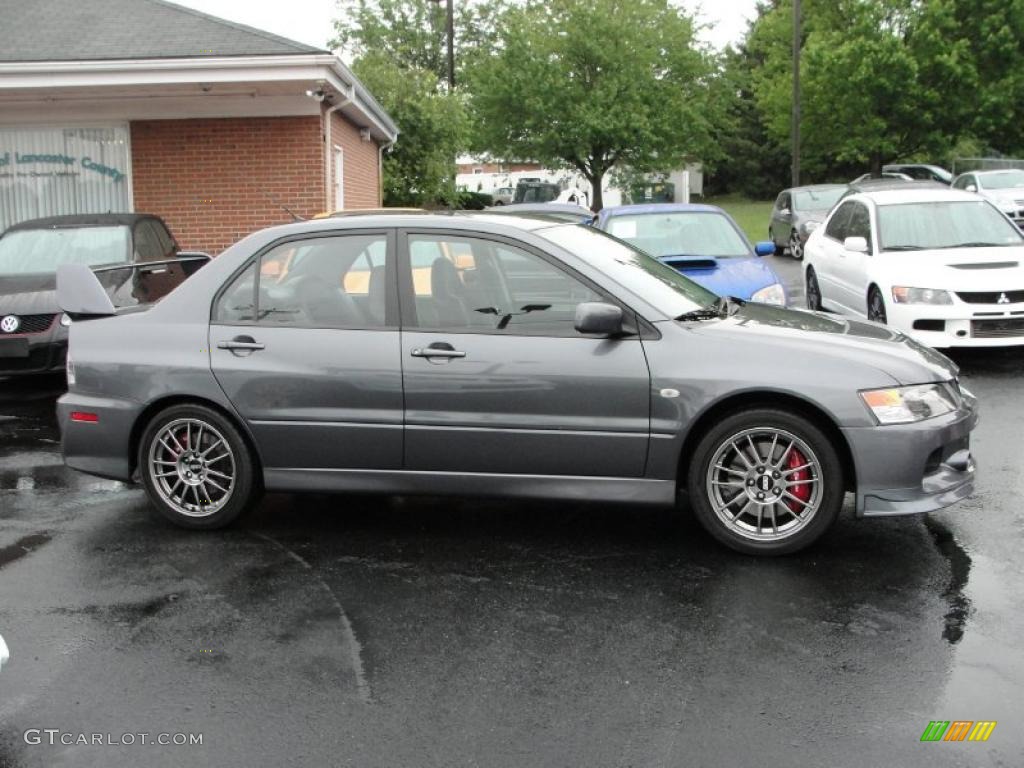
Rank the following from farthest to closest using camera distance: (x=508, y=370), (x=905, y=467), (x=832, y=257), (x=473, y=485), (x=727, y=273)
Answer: (x=832, y=257) → (x=727, y=273) → (x=473, y=485) → (x=508, y=370) → (x=905, y=467)

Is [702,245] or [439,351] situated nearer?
[439,351]

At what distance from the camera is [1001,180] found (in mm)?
25672

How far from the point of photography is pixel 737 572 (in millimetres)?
4844

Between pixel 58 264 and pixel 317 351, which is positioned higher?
pixel 58 264

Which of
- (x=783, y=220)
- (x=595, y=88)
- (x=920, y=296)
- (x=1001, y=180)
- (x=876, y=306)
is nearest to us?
(x=920, y=296)

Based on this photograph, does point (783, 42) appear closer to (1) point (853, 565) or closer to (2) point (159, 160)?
(2) point (159, 160)

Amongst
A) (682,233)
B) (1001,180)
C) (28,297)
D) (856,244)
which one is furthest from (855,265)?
(1001,180)

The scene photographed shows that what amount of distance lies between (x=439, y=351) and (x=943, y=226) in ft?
23.3

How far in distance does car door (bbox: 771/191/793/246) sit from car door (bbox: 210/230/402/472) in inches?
761

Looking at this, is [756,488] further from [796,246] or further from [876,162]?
[876,162]

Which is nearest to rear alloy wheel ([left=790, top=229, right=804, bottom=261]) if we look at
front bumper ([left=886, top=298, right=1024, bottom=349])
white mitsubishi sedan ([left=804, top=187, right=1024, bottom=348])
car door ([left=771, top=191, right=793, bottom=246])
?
car door ([left=771, top=191, right=793, bottom=246])

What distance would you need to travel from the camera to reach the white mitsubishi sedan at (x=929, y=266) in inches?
370

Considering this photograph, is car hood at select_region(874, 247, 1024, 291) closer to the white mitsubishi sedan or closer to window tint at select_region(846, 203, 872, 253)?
the white mitsubishi sedan

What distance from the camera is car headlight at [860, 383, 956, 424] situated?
4.84 m
